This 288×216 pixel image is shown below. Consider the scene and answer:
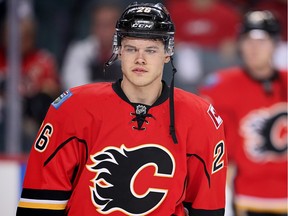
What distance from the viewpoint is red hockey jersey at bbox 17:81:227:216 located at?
3107 millimetres

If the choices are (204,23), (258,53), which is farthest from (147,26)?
(204,23)

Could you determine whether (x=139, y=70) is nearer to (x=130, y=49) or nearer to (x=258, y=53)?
(x=130, y=49)

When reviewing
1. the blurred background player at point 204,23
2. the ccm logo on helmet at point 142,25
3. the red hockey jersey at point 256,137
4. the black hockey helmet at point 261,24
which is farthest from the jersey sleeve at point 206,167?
the blurred background player at point 204,23

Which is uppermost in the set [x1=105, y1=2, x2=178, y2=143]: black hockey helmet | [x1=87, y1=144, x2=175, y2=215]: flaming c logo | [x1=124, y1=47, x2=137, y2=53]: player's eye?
[x1=105, y1=2, x2=178, y2=143]: black hockey helmet

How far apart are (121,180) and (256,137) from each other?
208 centimetres

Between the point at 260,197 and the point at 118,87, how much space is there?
208cm

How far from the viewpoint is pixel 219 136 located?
10.7ft

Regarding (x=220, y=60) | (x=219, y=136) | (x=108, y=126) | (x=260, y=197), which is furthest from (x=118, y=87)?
(x=220, y=60)

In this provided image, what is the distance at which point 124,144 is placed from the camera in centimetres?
312

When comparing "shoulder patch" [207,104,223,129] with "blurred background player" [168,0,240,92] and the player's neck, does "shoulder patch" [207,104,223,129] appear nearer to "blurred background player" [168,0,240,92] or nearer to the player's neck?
the player's neck

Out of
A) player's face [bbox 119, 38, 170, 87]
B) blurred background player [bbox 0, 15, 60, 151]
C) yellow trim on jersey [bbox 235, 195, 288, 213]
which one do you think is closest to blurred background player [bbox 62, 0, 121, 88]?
blurred background player [bbox 0, 15, 60, 151]

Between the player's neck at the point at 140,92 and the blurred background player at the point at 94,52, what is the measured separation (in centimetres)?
242

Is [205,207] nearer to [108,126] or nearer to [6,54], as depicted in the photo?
[108,126]

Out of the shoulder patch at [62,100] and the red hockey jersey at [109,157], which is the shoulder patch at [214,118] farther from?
the shoulder patch at [62,100]
